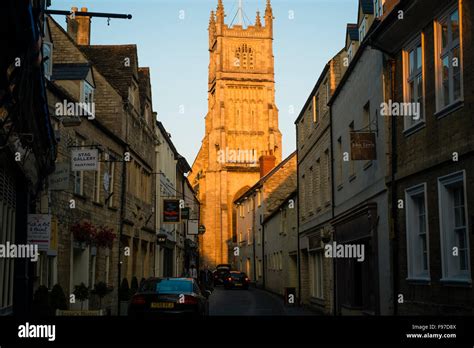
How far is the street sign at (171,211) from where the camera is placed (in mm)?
33250

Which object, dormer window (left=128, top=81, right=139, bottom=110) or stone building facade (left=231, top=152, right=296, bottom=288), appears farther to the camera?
stone building facade (left=231, top=152, right=296, bottom=288)

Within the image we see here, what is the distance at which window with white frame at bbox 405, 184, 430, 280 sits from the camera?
42.7ft

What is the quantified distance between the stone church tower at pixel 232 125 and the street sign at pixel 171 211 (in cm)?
4941

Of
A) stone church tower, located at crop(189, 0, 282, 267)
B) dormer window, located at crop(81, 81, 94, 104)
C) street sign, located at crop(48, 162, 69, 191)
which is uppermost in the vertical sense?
stone church tower, located at crop(189, 0, 282, 267)

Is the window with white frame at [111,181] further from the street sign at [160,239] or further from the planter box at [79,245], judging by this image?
the street sign at [160,239]

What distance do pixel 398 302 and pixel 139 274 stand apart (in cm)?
1815

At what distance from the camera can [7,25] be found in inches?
315

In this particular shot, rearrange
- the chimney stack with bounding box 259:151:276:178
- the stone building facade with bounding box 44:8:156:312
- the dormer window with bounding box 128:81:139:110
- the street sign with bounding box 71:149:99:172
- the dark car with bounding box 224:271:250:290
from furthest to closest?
the chimney stack with bounding box 259:151:276:178 → the dark car with bounding box 224:271:250:290 → the dormer window with bounding box 128:81:139:110 → the stone building facade with bounding box 44:8:156:312 → the street sign with bounding box 71:149:99:172

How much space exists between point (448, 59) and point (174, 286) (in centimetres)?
770

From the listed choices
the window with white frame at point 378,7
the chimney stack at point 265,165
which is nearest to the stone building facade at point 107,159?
the window with white frame at point 378,7

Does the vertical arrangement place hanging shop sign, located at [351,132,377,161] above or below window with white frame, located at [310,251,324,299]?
above

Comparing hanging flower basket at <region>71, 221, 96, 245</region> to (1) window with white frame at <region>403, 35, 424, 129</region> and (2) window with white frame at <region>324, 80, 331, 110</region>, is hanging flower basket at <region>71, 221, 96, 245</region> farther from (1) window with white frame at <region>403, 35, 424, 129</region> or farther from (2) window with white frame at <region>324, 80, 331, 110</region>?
(1) window with white frame at <region>403, 35, 424, 129</region>

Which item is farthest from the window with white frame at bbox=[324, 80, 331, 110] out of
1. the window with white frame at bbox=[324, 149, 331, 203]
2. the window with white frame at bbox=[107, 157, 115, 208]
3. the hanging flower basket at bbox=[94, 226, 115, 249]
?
the hanging flower basket at bbox=[94, 226, 115, 249]

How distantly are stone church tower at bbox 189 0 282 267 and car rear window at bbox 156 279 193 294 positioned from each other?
220 feet
